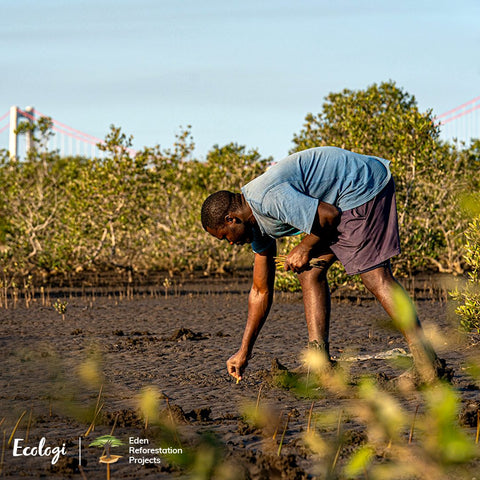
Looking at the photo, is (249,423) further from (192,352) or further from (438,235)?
(438,235)

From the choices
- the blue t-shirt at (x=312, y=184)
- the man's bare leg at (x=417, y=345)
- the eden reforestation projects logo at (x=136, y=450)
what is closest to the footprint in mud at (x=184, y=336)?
the blue t-shirt at (x=312, y=184)

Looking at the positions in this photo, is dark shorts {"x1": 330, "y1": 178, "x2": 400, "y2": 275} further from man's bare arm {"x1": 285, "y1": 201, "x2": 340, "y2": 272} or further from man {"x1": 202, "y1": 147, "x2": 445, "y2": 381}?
man's bare arm {"x1": 285, "y1": 201, "x2": 340, "y2": 272}

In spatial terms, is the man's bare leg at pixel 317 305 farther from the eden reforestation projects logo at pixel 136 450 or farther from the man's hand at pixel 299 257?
the eden reforestation projects logo at pixel 136 450

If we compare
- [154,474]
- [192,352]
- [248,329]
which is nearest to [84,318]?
[192,352]

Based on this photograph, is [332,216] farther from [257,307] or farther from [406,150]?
[406,150]

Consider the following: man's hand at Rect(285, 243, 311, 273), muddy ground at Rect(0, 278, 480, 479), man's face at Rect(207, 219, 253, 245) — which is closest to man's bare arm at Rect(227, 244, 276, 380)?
muddy ground at Rect(0, 278, 480, 479)

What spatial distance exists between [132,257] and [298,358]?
9.65 metres

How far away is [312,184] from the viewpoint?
358 centimetres

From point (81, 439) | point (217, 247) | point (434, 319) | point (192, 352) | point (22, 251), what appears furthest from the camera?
point (217, 247)

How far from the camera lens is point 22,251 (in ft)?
43.5

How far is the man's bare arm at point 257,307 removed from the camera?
12.8 ft

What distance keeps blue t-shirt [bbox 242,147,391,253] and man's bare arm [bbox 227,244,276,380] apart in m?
0.26

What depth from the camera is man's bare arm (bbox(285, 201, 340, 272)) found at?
135 inches

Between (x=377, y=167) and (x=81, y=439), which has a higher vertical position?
(x=377, y=167)
